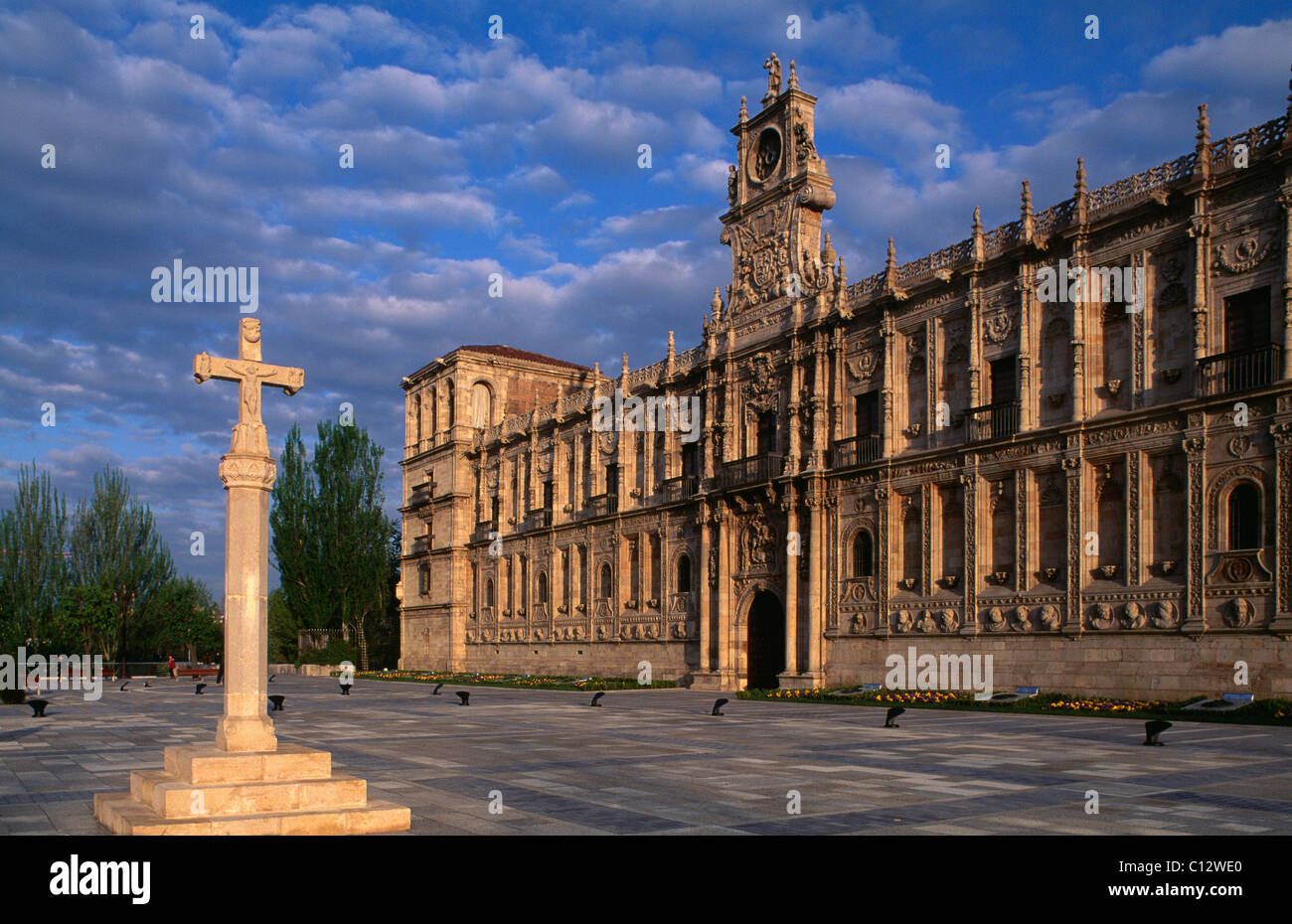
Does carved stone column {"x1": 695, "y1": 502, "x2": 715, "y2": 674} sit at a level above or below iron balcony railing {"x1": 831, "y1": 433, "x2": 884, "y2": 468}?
below

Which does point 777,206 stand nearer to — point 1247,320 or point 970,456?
point 970,456

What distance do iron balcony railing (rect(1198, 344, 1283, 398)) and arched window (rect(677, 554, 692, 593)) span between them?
23779 mm

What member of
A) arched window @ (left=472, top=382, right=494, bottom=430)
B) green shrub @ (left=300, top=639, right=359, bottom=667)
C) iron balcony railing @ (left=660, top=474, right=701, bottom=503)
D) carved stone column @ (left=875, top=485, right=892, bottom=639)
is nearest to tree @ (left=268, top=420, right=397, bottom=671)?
green shrub @ (left=300, top=639, right=359, bottom=667)

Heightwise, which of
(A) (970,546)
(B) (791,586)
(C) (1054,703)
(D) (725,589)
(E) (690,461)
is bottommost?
(C) (1054,703)

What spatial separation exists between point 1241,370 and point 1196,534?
3852 mm

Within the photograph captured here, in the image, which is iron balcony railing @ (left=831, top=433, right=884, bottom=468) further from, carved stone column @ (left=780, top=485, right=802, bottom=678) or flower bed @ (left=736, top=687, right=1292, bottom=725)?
flower bed @ (left=736, top=687, right=1292, bottom=725)

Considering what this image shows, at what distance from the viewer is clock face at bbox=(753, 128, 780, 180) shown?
41.0 metres

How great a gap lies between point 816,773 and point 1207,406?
1614 cm

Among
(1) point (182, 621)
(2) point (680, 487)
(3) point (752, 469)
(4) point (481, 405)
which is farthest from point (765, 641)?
(1) point (182, 621)

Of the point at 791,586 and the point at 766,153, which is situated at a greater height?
the point at 766,153

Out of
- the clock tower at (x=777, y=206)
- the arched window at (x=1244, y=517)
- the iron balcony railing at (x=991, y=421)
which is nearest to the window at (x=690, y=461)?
the clock tower at (x=777, y=206)

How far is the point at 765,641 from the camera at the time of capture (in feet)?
133
